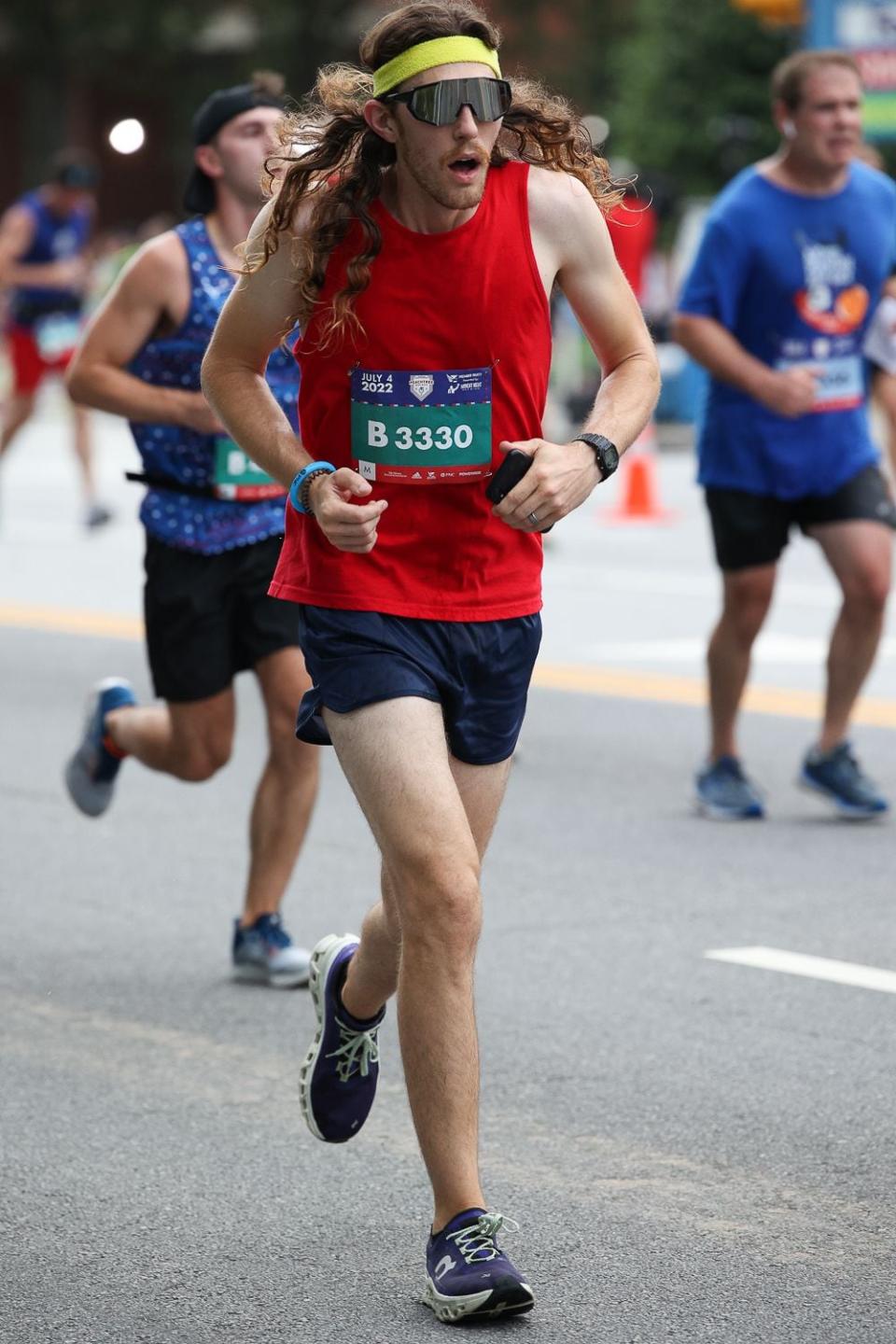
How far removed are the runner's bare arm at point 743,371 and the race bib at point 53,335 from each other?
10045 mm

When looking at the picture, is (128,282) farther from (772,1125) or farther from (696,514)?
(696,514)

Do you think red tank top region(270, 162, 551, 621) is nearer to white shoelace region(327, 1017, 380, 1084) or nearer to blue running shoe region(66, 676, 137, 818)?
white shoelace region(327, 1017, 380, 1084)

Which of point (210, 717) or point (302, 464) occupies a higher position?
point (302, 464)

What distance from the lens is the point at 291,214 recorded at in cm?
427

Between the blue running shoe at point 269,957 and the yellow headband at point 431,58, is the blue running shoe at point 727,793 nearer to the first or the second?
the blue running shoe at point 269,957

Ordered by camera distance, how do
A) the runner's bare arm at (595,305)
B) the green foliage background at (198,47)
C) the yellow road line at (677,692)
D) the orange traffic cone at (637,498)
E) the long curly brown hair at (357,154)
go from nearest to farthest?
the long curly brown hair at (357,154), the runner's bare arm at (595,305), the yellow road line at (677,692), the orange traffic cone at (637,498), the green foliage background at (198,47)

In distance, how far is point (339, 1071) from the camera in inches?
180

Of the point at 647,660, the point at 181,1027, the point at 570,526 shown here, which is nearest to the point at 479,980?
the point at 181,1027

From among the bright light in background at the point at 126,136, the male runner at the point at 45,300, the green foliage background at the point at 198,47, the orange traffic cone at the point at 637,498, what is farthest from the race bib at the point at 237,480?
the green foliage background at the point at 198,47

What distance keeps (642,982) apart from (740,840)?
69.2 inches

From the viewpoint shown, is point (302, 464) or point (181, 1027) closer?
point (302, 464)

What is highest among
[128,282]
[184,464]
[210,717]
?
[128,282]

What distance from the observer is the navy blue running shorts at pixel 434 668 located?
4.21m

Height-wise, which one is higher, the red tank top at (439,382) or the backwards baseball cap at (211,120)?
the backwards baseball cap at (211,120)
